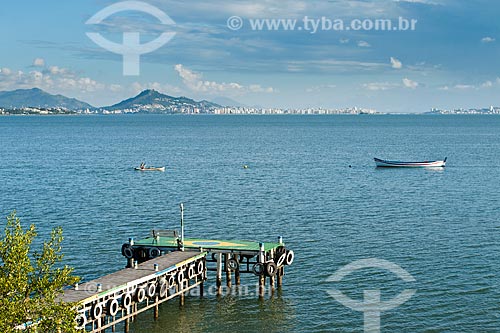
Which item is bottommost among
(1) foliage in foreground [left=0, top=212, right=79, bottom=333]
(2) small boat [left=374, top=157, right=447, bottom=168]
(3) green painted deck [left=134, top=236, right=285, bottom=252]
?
(3) green painted deck [left=134, top=236, right=285, bottom=252]

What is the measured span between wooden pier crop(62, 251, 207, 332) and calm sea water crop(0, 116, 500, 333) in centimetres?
127

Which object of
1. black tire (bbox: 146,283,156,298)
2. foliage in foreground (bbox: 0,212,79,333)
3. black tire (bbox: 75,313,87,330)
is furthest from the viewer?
black tire (bbox: 146,283,156,298)

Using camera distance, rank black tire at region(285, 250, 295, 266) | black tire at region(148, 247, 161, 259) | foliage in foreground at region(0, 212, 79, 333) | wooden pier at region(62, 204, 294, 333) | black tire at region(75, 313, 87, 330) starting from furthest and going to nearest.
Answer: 1. black tire at region(285, 250, 295, 266)
2. black tire at region(148, 247, 161, 259)
3. wooden pier at region(62, 204, 294, 333)
4. black tire at region(75, 313, 87, 330)
5. foliage in foreground at region(0, 212, 79, 333)

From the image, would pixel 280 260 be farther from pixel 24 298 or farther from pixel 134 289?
pixel 24 298

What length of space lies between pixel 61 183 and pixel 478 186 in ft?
185

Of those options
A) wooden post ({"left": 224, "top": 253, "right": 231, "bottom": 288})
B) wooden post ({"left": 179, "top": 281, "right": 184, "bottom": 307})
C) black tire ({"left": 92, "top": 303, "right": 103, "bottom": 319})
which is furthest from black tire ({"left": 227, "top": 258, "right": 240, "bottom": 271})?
black tire ({"left": 92, "top": 303, "right": 103, "bottom": 319})

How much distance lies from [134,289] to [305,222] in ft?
95.0

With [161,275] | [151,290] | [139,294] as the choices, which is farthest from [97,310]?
[161,275]

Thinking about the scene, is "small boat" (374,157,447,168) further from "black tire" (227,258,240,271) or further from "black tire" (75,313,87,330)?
"black tire" (75,313,87,330)

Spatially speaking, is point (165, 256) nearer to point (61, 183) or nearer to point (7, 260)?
point (7, 260)

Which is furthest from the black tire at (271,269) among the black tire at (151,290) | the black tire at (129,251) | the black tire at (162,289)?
the black tire at (129,251)

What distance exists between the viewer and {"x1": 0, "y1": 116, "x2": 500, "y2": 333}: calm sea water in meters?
38.9

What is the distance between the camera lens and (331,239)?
5556 cm

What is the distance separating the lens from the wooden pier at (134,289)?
32969 millimetres
